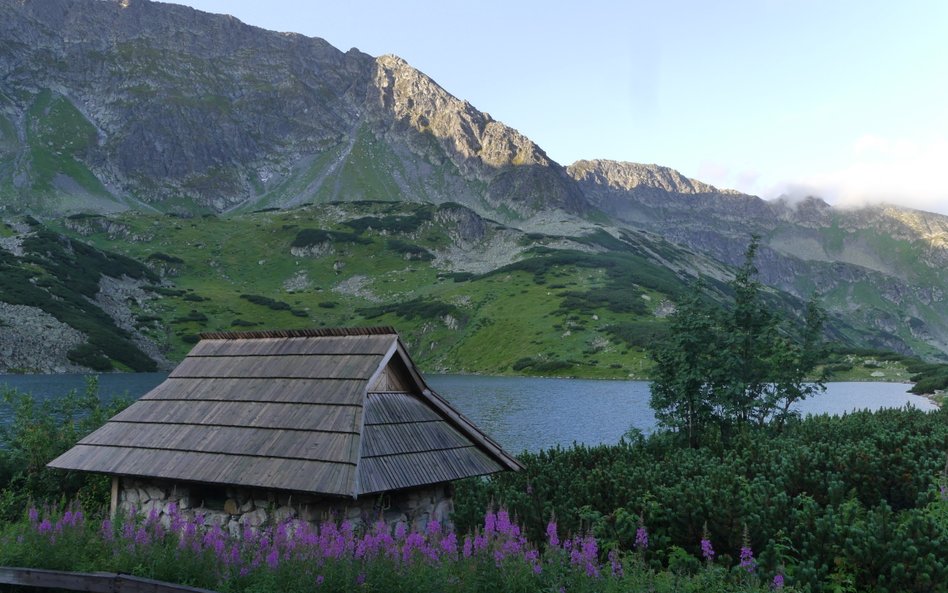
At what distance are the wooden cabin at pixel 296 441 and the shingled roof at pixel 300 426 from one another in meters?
0.03

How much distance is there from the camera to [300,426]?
1297cm

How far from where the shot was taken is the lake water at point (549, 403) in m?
55.1

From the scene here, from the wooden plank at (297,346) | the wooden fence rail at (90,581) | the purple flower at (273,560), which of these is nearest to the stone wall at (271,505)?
the purple flower at (273,560)

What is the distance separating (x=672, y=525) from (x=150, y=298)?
178 m

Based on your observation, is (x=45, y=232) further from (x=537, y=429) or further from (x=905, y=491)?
(x=905, y=491)

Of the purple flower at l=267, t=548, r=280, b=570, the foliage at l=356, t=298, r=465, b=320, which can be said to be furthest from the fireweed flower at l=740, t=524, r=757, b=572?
the foliage at l=356, t=298, r=465, b=320

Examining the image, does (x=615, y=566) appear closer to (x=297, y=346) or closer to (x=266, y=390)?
(x=266, y=390)

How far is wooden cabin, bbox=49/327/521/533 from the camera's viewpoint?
40.2 feet

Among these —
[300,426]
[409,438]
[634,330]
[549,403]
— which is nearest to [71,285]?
[549,403]

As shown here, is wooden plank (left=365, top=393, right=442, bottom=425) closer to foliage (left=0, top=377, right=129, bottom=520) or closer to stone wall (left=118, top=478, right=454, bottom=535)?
stone wall (left=118, top=478, right=454, bottom=535)

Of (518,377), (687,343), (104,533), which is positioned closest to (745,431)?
(687,343)

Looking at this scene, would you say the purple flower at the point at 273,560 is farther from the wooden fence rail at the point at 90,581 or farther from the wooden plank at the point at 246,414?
the wooden plank at the point at 246,414

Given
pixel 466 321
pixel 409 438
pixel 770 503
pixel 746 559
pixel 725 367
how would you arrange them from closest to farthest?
pixel 746 559 < pixel 409 438 < pixel 770 503 < pixel 725 367 < pixel 466 321

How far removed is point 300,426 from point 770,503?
1022 centimetres
